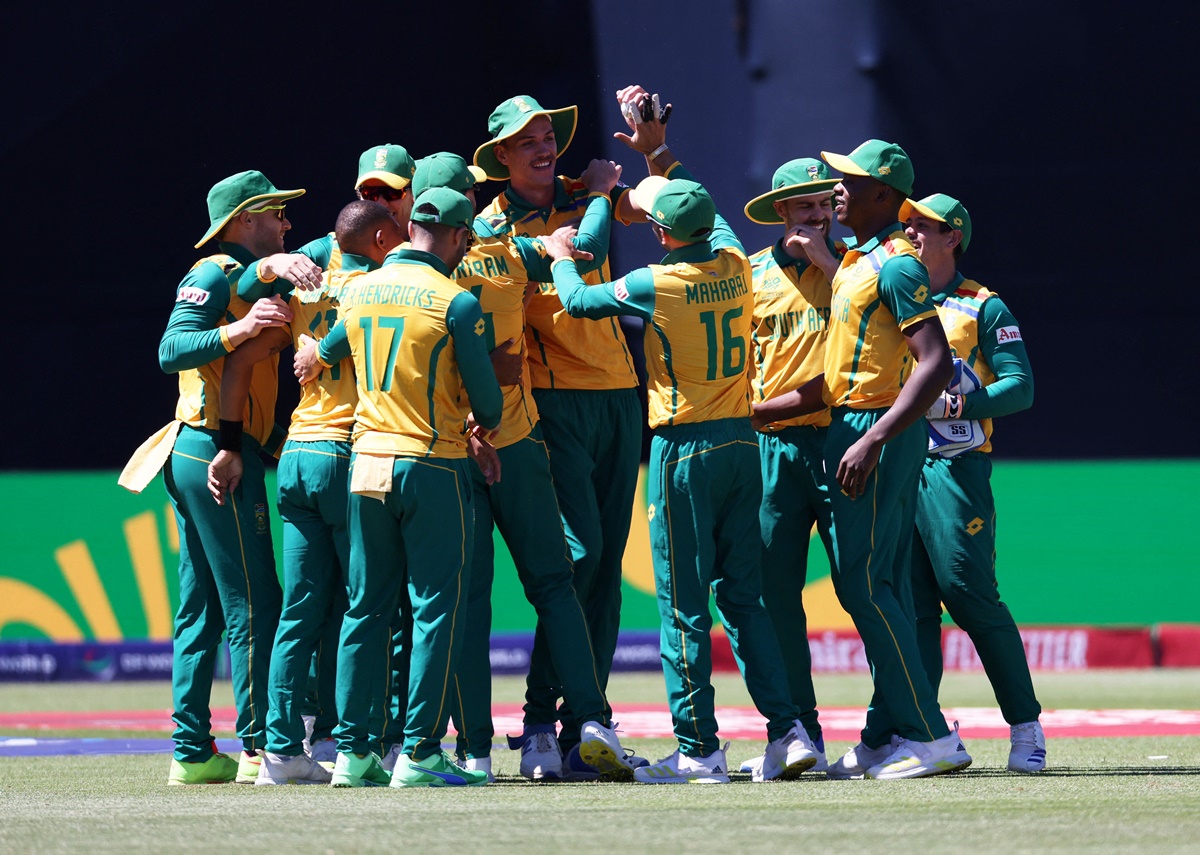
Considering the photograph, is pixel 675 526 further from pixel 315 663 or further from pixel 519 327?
pixel 315 663

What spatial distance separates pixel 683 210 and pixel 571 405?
91 centimetres

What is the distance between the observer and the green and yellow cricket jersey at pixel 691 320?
5707mm

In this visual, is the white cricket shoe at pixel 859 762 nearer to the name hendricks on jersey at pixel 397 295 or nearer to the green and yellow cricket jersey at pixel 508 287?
the green and yellow cricket jersey at pixel 508 287

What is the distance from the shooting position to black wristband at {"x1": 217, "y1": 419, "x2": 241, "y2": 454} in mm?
5988

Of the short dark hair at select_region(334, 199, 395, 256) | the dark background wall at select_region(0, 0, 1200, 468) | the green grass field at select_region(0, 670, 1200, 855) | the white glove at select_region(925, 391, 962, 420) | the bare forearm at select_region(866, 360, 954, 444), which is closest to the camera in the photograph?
the green grass field at select_region(0, 670, 1200, 855)

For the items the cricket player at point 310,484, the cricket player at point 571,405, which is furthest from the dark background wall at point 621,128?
the cricket player at point 310,484

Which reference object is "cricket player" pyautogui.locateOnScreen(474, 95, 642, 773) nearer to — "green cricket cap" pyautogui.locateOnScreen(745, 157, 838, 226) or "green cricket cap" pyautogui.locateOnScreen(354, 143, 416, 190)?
"green cricket cap" pyautogui.locateOnScreen(354, 143, 416, 190)

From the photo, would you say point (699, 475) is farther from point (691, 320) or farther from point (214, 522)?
point (214, 522)

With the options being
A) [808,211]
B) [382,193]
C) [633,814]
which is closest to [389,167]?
[382,193]

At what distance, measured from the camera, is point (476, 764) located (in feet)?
19.2

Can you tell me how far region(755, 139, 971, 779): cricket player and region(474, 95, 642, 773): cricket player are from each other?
838 millimetres

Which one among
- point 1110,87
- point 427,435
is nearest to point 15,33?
point 1110,87

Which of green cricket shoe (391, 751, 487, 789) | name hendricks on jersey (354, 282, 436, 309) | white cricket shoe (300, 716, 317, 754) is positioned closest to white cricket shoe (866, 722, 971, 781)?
green cricket shoe (391, 751, 487, 789)

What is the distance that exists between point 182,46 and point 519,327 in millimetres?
8946
